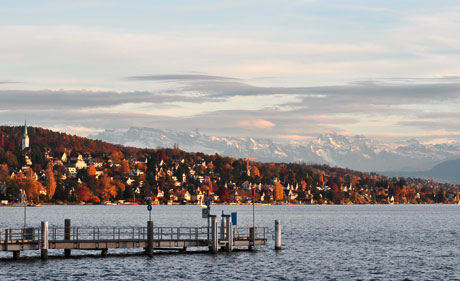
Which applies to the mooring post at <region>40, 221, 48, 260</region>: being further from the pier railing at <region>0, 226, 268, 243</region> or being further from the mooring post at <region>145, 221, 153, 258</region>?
the mooring post at <region>145, 221, 153, 258</region>

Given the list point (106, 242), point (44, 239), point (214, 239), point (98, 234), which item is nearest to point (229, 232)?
point (214, 239)

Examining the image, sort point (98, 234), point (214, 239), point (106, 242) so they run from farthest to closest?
1. point (214, 239)
2. point (98, 234)
3. point (106, 242)

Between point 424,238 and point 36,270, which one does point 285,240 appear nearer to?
point 424,238

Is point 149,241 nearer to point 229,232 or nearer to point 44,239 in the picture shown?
point 229,232

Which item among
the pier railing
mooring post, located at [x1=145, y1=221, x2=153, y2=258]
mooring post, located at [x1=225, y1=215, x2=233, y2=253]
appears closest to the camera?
the pier railing

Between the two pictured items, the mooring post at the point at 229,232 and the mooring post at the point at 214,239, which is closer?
the mooring post at the point at 214,239

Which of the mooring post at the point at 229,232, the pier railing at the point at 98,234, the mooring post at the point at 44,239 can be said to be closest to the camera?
the mooring post at the point at 44,239

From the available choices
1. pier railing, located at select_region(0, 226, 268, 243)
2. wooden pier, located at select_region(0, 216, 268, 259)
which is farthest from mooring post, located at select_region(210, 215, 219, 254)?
pier railing, located at select_region(0, 226, 268, 243)

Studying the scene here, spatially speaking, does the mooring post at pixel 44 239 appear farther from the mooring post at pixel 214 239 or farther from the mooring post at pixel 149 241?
the mooring post at pixel 214 239

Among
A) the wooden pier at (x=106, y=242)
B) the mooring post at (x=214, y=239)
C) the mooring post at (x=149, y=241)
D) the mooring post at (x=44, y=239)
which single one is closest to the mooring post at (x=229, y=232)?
the wooden pier at (x=106, y=242)

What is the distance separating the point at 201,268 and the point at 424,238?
186 feet

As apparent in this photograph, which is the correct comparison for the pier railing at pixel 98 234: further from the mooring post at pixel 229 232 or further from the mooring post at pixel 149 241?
the mooring post at pixel 229 232

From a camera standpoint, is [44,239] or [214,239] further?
[214,239]

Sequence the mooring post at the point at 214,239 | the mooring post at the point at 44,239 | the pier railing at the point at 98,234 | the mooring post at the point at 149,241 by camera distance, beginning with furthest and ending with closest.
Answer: the mooring post at the point at 214,239
the mooring post at the point at 149,241
the pier railing at the point at 98,234
the mooring post at the point at 44,239
